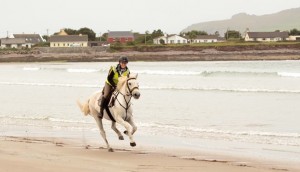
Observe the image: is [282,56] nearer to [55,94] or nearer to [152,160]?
[55,94]

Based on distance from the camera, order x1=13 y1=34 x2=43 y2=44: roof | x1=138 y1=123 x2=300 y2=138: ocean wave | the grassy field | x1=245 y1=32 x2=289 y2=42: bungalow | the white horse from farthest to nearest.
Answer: x1=13 y1=34 x2=43 y2=44: roof, x1=245 y1=32 x2=289 y2=42: bungalow, the grassy field, x1=138 y1=123 x2=300 y2=138: ocean wave, the white horse

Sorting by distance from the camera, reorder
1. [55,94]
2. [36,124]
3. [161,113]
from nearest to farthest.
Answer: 1. [36,124]
2. [161,113]
3. [55,94]

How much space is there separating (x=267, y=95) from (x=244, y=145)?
50.5 feet

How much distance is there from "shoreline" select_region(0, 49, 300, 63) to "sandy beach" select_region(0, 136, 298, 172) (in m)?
86.9

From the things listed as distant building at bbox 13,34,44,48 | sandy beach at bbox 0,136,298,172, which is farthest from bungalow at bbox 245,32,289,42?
sandy beach at bbox 0,136,298,172

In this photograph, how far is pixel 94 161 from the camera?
10961 millimetres

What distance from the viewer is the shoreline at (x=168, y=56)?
101 m

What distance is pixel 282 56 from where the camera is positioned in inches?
3999

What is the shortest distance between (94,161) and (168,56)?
95408mm

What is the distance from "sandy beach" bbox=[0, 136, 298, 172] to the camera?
32.7 feet

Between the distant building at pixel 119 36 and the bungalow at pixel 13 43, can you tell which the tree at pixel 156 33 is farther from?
the bungalow at pixel 13 43

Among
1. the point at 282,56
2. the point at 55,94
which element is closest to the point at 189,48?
the point at 282,56

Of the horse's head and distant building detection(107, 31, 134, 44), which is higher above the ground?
distant building detection(107, 31, 134, 44)

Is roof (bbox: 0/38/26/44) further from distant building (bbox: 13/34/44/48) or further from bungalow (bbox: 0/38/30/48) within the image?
distant building (bbox: 13/34/44/48)
